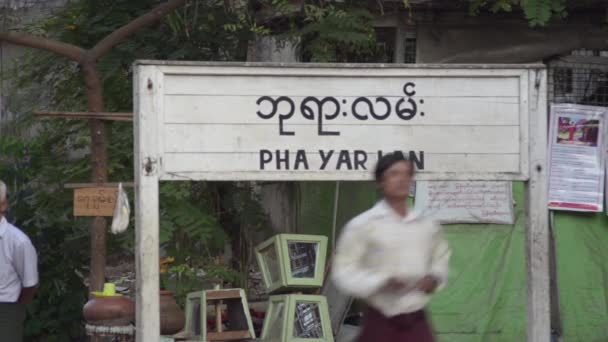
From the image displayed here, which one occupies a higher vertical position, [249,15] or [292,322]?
[249,15]

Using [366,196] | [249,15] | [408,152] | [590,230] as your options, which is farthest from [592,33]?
[408,152]

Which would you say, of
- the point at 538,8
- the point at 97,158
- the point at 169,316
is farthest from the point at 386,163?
the point at 169,316

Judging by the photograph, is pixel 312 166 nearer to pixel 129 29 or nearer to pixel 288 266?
pixel 288 266

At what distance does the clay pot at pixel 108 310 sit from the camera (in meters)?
7.84

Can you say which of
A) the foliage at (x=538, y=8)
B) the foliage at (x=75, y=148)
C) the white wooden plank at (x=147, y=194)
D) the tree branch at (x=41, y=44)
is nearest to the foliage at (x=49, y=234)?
the foliage at (x=75, y=148)

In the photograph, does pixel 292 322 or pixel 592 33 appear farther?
pixel 592 33

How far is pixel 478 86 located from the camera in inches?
265

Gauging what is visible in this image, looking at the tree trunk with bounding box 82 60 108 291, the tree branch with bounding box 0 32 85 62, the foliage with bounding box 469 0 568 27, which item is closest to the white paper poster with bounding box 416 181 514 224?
the foliage with bounding box 469 0 568 27

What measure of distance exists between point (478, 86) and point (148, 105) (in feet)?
6.91

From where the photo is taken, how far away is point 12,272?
756 cm

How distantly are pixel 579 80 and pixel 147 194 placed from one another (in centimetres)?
499

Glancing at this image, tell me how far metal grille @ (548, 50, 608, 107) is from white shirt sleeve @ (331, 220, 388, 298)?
517 cm

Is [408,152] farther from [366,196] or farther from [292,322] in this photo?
[366,196]

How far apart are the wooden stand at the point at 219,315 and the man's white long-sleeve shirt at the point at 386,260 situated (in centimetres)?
367
